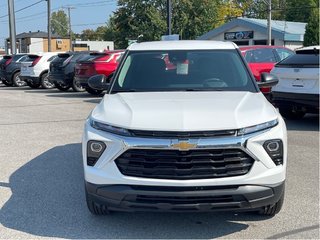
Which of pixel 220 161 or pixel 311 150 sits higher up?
pixel 220 161

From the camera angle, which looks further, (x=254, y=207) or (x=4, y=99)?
(x=4, y=99)

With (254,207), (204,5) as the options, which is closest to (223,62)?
(254,207)

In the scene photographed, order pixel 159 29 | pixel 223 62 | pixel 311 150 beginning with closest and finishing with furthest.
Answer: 1. pixel 223 62
2. pixel 311 150
3. pixel 159 29

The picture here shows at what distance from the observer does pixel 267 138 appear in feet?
12.8

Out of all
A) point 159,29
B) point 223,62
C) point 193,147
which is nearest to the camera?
point 193,147

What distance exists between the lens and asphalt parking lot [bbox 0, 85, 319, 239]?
4176mm

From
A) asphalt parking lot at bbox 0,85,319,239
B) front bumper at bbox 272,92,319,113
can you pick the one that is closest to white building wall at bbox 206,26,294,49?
front bumper at bbox 272,92,319,113

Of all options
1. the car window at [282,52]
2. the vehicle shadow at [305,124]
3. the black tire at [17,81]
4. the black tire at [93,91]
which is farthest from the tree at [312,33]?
the vehicle shadow at [305,124]

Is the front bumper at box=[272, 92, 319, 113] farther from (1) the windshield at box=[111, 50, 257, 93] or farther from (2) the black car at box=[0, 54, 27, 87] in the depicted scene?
(2) the black car at box=[0, 54, 27, 87]

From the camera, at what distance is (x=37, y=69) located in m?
20.1

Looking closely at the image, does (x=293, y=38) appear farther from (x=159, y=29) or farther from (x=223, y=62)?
(x=223, y=62)

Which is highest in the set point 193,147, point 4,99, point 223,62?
point 223,62

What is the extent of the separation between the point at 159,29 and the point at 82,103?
128 feet

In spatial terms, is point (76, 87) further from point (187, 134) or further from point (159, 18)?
point (159, 18)
